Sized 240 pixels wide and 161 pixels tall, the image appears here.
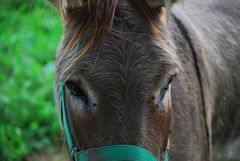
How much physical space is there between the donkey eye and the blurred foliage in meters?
2.08

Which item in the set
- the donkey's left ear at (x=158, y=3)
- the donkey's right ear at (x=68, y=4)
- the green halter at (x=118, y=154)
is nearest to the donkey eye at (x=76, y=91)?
the green halter at (x=118, y=154)

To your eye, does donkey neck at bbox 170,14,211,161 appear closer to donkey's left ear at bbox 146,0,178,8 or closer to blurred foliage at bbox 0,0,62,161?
donkey's left ear at bbox 146,0,178,8

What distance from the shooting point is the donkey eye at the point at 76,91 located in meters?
2.53

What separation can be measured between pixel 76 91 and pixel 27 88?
3743 mm

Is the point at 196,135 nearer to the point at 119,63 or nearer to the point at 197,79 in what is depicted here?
the point at 197,79

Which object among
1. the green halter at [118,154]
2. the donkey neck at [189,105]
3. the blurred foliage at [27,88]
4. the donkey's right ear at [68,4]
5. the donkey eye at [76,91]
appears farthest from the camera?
the blurred foliage at [27,88]

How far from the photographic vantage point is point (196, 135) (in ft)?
11.1

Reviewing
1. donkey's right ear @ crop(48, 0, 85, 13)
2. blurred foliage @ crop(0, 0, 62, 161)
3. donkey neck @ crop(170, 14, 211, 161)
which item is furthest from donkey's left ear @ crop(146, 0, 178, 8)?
blurred foliage @ crop(0, 0, 62, 161)

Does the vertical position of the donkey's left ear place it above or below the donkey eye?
above

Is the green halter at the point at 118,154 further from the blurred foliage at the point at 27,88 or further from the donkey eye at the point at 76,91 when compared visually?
the blurred foliage at the point at 27,88

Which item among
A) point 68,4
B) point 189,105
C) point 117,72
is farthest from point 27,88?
point 117,72

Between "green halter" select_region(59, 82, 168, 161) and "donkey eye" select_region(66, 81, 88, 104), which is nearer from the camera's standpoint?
"green halter" select_region(59, 82, 168, 161)

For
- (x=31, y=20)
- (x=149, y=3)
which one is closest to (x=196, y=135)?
(x=149, y=3)

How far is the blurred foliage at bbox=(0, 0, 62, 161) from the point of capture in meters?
5.57
